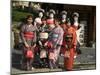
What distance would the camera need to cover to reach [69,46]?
2.08 m

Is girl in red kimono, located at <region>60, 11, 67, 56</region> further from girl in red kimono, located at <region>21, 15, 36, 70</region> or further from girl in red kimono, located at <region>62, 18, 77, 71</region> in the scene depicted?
girl in red kimono, located at <region>21, 15, 36, 70</region>

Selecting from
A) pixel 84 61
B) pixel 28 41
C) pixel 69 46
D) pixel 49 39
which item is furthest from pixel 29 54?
pixel 84 61

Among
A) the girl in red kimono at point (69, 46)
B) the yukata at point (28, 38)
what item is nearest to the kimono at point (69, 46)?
the girl in red kimono at point (69, 46)

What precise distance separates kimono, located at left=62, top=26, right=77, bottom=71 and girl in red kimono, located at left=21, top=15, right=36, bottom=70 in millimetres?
293

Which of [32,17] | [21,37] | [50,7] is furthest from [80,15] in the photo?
[21,37]

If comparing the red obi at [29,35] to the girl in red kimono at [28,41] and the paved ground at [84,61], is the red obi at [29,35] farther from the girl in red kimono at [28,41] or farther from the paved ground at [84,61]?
the paved ground at [84,61]

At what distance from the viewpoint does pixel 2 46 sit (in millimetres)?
1861

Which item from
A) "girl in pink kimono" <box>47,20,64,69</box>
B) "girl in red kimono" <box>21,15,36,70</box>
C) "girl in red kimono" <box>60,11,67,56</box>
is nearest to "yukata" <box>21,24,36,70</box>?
"girl in red kimono" <box>21,15,36,70</box>

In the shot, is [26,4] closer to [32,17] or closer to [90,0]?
[32,17]

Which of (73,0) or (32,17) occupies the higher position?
(73,0)

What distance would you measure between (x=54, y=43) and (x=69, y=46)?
0.49 ft

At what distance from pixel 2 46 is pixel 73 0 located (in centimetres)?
75

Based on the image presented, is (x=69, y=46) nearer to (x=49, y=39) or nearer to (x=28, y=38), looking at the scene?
(x=49, y=39)

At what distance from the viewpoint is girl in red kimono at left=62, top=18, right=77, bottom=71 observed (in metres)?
2.06
